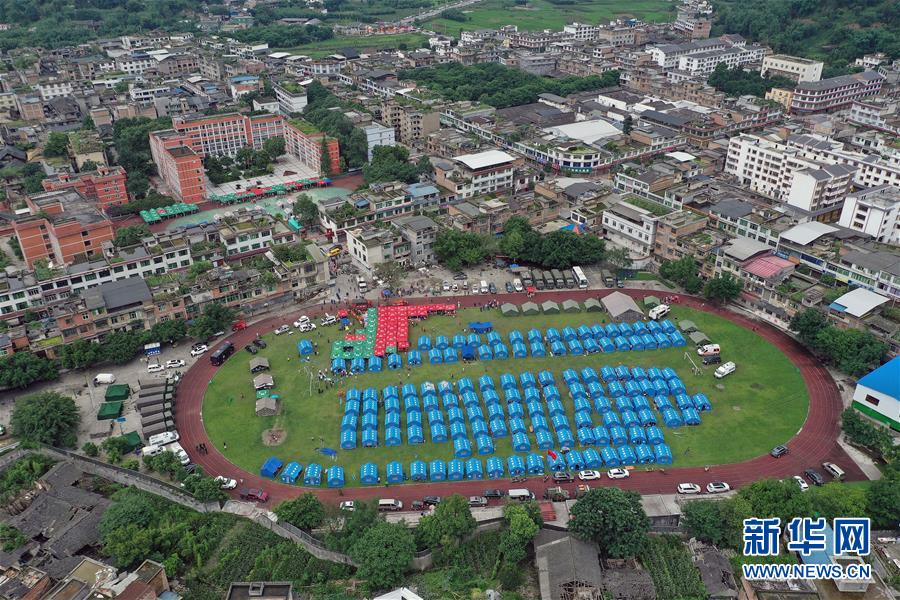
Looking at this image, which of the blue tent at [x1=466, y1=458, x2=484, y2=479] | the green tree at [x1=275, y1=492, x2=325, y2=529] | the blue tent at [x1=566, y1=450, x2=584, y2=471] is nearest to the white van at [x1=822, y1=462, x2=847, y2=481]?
the blue tent at [x1=566, y1=450, x2=584, y2=471]

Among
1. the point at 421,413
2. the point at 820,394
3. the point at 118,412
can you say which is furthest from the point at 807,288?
the point at 118,412

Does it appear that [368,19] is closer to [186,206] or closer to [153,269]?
[186,206]

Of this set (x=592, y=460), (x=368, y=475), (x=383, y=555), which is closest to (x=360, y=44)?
(x=368, y=475)

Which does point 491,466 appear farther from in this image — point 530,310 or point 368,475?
point 530,310

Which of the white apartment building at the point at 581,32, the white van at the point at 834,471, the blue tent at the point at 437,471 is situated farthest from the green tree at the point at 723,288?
the white apartment building at the point at 581,32

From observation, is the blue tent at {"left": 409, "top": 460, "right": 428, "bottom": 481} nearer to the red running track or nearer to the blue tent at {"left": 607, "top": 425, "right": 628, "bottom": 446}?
the red running track

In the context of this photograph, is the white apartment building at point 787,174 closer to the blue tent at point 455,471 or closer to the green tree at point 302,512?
the blue tent at point 455,471
